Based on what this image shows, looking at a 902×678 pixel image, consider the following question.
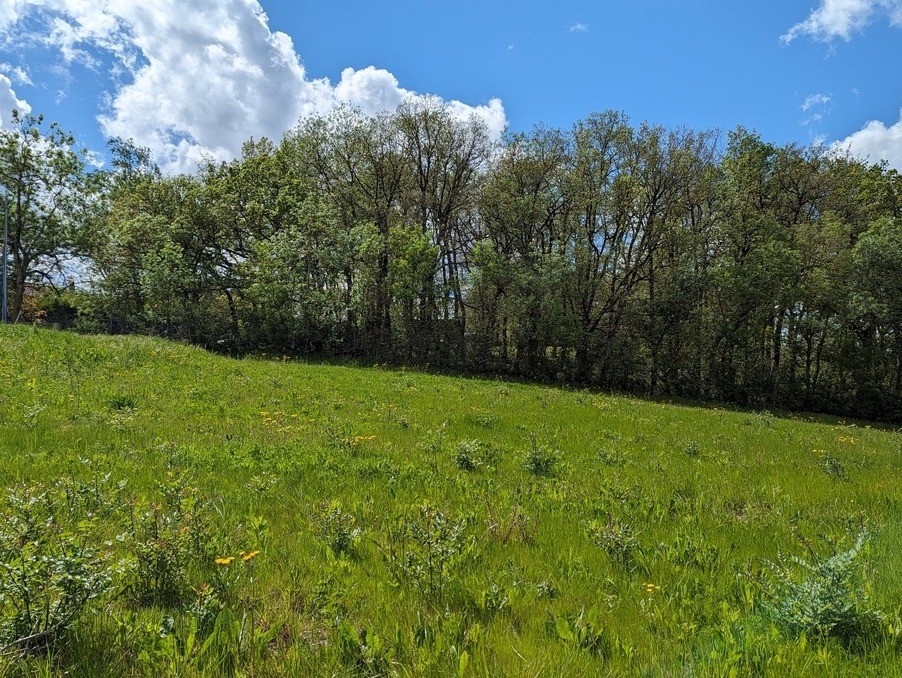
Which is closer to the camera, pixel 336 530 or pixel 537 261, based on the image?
pixel 336 530

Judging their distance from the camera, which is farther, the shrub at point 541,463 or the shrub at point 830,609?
the shrub at point 541,463

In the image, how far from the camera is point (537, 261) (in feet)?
101

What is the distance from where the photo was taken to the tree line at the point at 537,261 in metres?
29.1

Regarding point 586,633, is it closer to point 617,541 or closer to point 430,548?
point 430,548

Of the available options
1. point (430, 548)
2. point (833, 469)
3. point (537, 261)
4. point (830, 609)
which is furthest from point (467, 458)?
point (537, 261)

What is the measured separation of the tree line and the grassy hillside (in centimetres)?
2218

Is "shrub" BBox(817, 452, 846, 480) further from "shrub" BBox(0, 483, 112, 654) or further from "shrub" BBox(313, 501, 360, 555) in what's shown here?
"shrub" BBox(0, 483, 112, 654)

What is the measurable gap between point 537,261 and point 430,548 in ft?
95.3

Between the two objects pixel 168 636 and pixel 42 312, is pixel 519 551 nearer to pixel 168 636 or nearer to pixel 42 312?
pixel 168 636

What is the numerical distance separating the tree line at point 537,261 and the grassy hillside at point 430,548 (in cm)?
2218

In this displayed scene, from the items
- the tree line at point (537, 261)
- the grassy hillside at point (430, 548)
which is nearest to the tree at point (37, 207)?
the tree line at point (537, 261)

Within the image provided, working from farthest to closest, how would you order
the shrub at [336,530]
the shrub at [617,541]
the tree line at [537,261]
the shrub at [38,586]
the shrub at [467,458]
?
the tree line at [537,261] < the shrub at [467,458] < the shrub at [617,541] < the shrub at [336,530] < the shrub at [38,586]

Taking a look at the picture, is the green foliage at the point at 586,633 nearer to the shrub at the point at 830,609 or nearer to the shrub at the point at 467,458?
the shrub at the point at 830,609

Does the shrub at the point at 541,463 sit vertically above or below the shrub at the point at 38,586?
below
